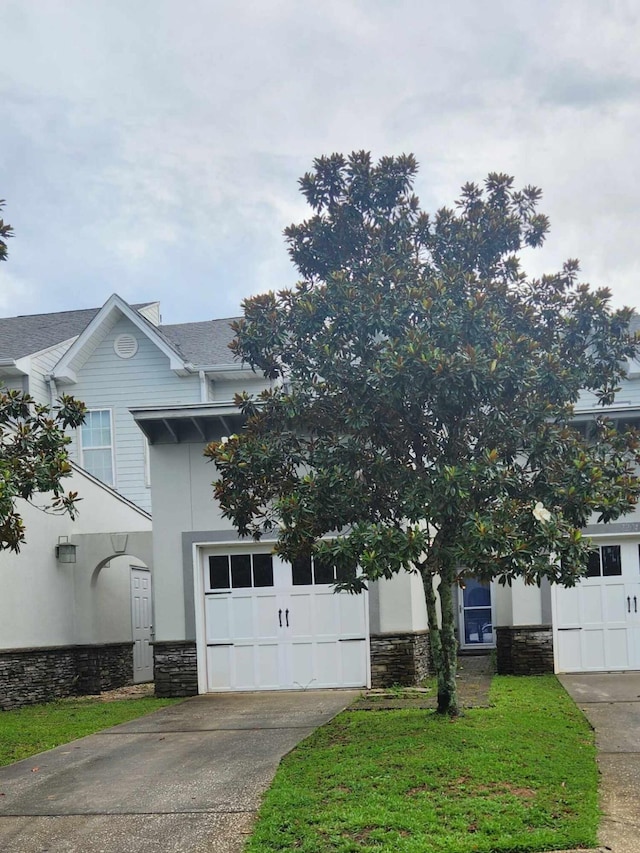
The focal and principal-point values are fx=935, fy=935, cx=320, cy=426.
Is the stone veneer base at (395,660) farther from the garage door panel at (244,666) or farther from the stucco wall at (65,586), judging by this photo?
the stucco wall at (65,586)

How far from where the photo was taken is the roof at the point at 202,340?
851 inches

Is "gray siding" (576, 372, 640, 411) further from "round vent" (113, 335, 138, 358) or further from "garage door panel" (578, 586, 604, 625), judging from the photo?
"round vent" (113, 335, 138, 358)

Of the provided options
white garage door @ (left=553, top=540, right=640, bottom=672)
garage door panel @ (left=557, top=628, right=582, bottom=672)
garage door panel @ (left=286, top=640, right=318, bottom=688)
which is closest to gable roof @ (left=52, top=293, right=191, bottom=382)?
garage door panel @ (left=286, top=640, right=318, bottom=688)

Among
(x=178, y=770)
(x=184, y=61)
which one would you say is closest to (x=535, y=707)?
(x=178, y=770)

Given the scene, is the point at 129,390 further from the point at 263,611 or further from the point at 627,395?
the point at 627,395

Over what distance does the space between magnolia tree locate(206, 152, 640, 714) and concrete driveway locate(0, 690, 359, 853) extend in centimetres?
217

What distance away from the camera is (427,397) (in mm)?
9508

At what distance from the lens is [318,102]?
13.0 m

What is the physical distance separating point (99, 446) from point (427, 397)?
533 inches

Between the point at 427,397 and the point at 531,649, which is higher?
the point at 427,397

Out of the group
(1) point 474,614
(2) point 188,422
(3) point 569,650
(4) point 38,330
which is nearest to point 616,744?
(3) point 569,650

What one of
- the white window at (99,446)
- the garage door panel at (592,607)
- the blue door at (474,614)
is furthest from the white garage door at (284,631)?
the blue door at (474,614)

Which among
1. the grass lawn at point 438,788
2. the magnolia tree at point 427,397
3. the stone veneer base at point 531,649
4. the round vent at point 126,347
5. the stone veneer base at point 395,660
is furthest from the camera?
the round vent at point 126,347

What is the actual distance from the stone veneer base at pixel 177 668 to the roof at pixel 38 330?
348 inches
